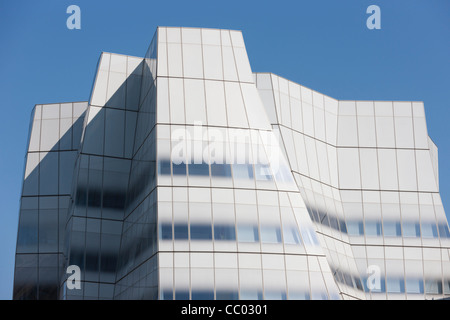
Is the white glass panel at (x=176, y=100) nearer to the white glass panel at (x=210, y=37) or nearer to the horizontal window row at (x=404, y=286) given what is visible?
the white glass panel at (x=210, y=37)

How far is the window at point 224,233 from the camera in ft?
132

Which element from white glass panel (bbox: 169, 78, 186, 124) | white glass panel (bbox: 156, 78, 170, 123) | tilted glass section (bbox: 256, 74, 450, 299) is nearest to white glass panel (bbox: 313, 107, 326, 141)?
tilted glass section (bbox: 256, 74, 450, 299)

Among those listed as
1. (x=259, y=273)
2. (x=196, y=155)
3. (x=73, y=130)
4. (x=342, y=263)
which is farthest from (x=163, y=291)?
(x=73, y=130)

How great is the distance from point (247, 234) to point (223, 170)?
13.3ft

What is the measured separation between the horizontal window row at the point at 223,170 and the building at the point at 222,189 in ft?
0.27

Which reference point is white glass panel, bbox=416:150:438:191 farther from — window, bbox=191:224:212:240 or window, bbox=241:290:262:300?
window, bbox=191:224:212:240

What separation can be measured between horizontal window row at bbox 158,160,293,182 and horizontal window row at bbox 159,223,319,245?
307 centimetres

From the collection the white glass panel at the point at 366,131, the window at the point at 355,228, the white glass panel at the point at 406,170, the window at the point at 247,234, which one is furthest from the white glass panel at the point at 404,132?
the window at the point at 247,234

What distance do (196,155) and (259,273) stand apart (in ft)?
25.4

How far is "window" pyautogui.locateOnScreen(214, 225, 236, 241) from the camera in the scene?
132ft

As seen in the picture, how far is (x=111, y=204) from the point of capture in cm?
4719

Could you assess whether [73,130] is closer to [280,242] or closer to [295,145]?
[295,145]

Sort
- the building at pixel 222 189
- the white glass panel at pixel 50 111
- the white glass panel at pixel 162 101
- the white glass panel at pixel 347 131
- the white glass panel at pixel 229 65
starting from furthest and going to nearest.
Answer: the white glass panel at pixel 50 111 → the white glass panel at pixel 347 131 → the white glass panel at pixel 229 65 → the white glass panel at pixel 162 101 → the building at pixel 222 189
